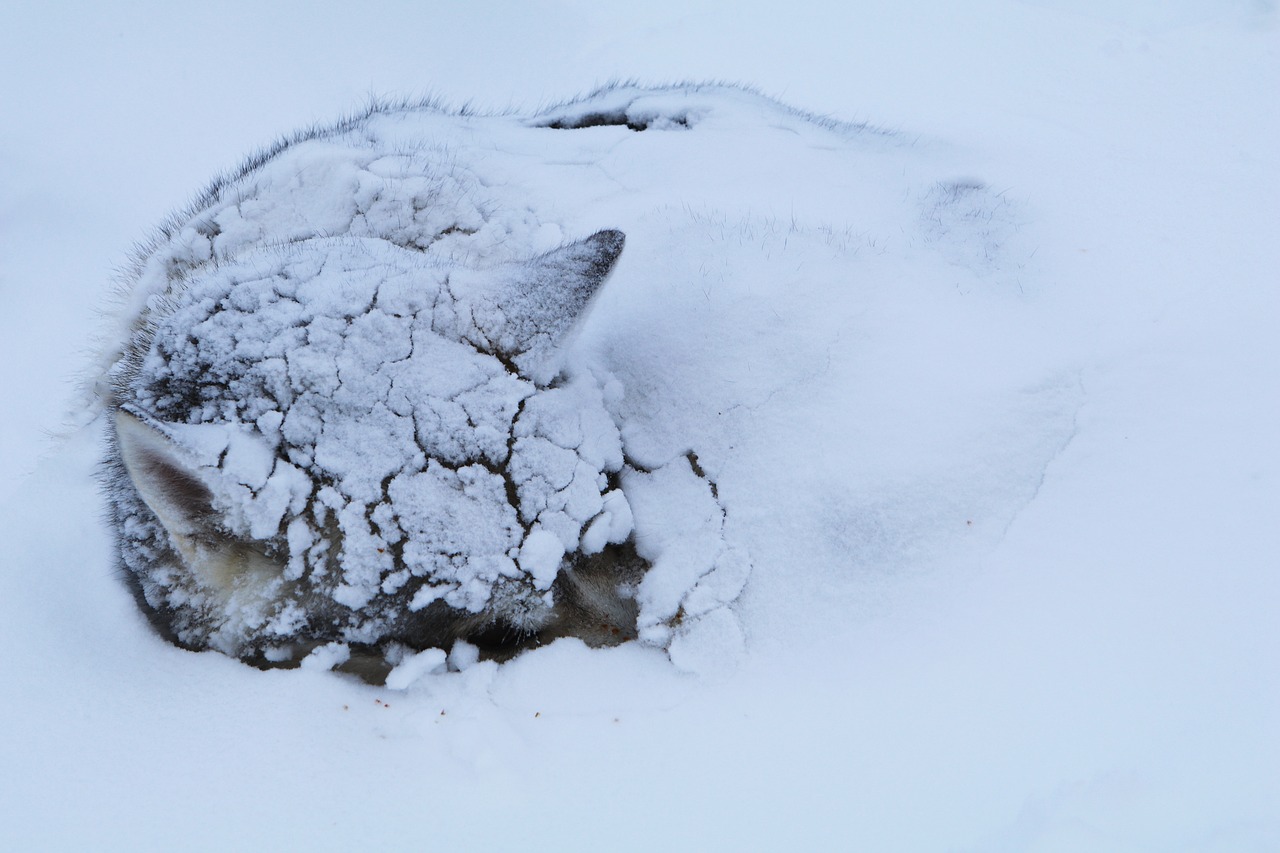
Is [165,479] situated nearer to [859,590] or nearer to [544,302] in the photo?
[544,302]

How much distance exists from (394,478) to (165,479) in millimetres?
521

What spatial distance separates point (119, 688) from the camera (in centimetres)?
213

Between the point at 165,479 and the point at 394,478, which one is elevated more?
the point at 165,479

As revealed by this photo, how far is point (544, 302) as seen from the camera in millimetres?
2057

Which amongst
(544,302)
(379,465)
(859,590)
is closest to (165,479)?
(379,465)

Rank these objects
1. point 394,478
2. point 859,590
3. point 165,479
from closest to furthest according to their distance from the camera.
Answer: point 165,479 < point 394,478 < point 859,590

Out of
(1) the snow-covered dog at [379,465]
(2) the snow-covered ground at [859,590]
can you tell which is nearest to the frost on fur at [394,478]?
(1) the snow-covered dog at [379,465]

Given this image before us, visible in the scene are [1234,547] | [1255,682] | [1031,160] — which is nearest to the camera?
[1255,682]

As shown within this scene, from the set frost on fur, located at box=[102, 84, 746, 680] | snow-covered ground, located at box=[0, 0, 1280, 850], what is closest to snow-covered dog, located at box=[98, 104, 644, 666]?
frost on fur, located at box=[102, 84, 746, 680]

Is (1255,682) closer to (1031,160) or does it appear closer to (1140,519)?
(1140,519)

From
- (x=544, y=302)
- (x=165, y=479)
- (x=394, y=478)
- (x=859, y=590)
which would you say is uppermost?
(x=544, y=302)

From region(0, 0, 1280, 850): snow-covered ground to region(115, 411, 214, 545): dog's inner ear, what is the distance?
0.52 m

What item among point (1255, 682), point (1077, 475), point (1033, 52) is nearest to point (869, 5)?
point (1033, 52)

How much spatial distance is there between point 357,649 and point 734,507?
3.77 feet
